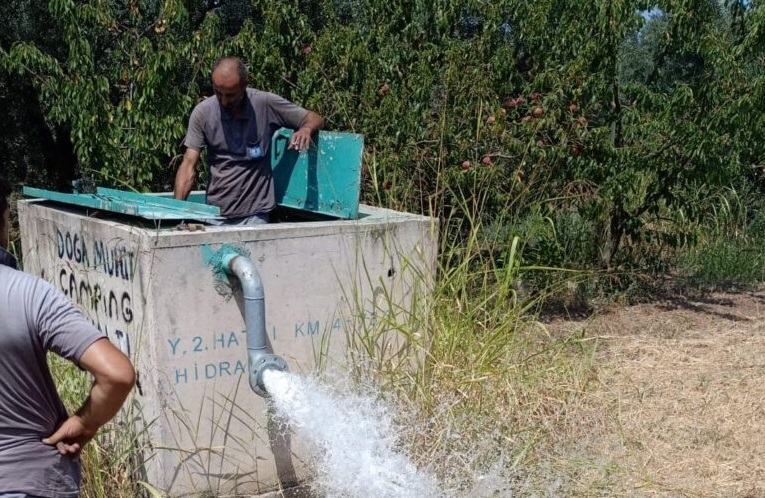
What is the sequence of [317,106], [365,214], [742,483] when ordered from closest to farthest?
[742,483], [365,214], [317,106]

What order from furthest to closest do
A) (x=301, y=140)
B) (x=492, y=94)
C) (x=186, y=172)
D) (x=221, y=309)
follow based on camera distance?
(x=492, y=94) < (x=186, y=172) < (x=301, y=140) < (x=221, y=309)

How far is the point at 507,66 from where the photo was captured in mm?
6773

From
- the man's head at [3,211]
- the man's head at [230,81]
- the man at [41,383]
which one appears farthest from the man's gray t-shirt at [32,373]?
the man's head at [230,81]

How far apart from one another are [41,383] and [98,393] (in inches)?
6.6

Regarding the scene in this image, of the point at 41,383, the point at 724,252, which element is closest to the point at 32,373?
the point at 41,383

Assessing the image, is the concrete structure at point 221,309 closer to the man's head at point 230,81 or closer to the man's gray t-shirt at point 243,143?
the man's gray t-shirt at point 243,143

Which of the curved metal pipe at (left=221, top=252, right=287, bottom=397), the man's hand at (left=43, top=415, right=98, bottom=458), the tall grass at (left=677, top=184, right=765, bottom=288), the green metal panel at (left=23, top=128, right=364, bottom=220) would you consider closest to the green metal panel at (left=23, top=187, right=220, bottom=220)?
the green metal panel at (left=23, top=128, right=364, bottom=220)

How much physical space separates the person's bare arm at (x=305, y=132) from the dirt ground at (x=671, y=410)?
1951 mm

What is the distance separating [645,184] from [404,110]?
204 centimetres

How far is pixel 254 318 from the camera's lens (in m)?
3.76

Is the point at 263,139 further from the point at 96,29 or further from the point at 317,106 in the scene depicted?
the point at 96,29

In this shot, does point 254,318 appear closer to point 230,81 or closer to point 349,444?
point 349,444

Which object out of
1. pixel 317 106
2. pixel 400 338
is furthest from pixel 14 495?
pixel 317 106

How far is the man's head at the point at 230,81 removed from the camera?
4.62 meters
